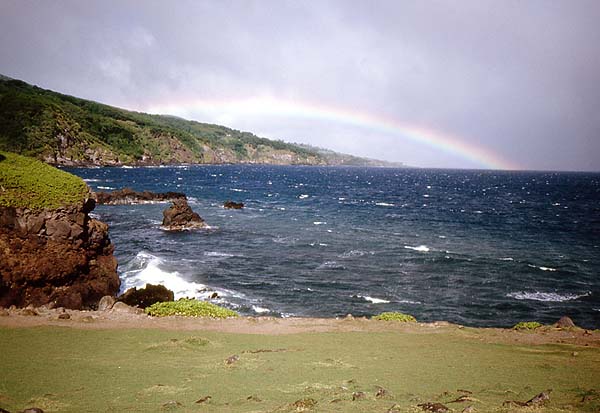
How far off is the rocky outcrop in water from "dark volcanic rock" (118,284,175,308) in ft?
Answer: 8.68

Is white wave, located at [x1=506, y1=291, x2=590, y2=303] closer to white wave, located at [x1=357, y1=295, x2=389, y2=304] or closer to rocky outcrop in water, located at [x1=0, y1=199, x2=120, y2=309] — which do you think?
white wave, located at [x1=357, y1=295, x2=389, y2=304]

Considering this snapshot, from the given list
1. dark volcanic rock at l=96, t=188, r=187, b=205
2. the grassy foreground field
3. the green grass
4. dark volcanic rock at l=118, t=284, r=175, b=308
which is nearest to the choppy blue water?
dark volcanic rock at l=118, t=284, r=175, b=308

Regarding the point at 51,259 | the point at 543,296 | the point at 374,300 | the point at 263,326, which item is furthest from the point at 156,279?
the point at 543,296

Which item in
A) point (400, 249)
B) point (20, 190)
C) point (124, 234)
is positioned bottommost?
point (124, 234)

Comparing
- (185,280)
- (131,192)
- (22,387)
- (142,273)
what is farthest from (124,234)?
(22,387)

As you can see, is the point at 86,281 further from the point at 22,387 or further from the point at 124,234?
the point at 124,234

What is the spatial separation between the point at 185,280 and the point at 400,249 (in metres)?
27.2

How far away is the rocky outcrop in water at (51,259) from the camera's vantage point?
77.3 feet

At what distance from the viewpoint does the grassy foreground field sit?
1002cm

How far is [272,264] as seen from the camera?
43062 millimetres

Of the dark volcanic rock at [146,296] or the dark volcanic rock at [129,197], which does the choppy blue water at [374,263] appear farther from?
the dark volcanic rock at [129,197]

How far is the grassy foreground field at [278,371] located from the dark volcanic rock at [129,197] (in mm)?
73973

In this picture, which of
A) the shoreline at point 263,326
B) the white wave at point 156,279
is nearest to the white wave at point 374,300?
the shoreline at point 263,326

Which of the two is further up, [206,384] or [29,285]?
[206,384]
